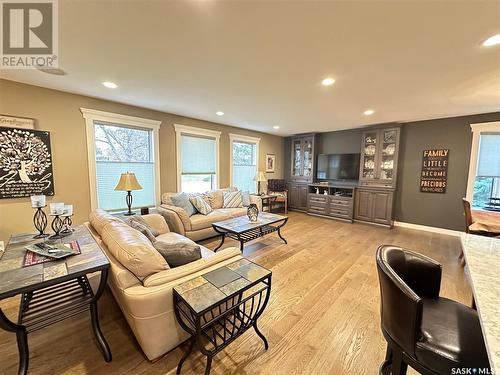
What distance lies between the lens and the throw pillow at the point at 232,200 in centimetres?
455

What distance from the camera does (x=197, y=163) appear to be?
475cm

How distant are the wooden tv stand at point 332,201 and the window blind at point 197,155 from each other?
2979 mm

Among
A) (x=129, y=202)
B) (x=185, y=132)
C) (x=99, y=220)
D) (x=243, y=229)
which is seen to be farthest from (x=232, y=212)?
(x=99, y=220)

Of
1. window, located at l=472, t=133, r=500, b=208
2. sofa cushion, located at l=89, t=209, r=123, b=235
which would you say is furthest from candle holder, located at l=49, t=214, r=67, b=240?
window, located at l=472, t=133, r=500, b=208

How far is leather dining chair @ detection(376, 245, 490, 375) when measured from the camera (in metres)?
0.92

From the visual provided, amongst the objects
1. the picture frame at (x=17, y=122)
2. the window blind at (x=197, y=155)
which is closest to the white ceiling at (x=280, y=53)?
the picture frame at (x=17, y=122)

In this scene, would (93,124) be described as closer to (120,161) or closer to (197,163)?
(120,161)

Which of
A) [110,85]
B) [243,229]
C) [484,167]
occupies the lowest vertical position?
[243,229]

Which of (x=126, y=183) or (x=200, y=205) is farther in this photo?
(x=200, y=205)

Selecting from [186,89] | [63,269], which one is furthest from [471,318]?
[186,89]

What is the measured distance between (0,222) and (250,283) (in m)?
3.46

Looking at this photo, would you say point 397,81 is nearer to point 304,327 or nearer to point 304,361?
point 304,327

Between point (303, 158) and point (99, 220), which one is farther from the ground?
point (303, 158)

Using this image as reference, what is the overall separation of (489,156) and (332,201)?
306cm
